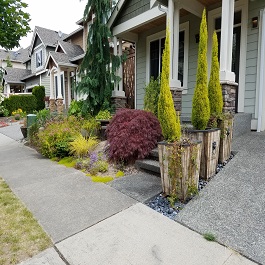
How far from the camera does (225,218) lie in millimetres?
2514

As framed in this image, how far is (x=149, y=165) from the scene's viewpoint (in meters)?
4.12

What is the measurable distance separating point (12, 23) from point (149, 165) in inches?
207

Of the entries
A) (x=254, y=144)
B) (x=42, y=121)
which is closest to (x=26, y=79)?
(x=42, y=121)

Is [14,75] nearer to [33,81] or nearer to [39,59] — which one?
[33,81]

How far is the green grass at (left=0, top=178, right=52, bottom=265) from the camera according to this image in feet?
6.96

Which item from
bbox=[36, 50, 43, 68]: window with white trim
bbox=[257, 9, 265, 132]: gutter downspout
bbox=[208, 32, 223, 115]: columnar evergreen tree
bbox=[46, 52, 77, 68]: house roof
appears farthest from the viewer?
bbox=[36, 50, 43, 68]: window with white trim

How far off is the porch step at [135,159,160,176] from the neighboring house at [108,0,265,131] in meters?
1.94

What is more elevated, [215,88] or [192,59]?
[192,59]

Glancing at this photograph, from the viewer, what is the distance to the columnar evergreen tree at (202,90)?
3418 millimetres

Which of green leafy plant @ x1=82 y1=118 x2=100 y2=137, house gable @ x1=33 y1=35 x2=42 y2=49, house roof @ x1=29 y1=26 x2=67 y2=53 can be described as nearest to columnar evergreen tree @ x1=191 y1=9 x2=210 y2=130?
green leafy plant @ x1=82 y1=118 x2=100 y2=137

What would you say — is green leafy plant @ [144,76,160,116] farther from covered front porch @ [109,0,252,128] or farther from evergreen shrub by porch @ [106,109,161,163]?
evergreen shrub by porch @ [106,109,161,163]

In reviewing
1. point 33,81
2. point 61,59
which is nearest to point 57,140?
point 61,59

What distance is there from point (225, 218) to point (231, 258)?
59cm

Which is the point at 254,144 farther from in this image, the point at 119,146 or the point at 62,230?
the point at 62,230
